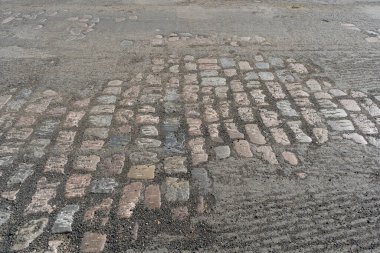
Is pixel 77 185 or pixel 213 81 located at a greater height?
pixel 213 81

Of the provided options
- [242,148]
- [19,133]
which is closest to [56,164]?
[19,133]

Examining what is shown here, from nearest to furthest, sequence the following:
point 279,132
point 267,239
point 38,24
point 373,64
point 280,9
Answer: point 267,239 → point 279,132 → point 373,64 → point 38,24 → point 280,9

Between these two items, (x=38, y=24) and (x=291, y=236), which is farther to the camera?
(x=38, y=24)

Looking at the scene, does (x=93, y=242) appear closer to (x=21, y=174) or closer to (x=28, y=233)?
(x=28, y=233)

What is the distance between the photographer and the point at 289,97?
491cm

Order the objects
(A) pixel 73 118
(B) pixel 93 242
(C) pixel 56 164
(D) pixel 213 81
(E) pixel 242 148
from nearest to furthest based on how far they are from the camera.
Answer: (B) pixel 93 242 → (C) pixel 56 164 → (E) pixel 242 148 → (A) pixel 73 118 → (D) pixel 213 81

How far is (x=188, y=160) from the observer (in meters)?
3.80

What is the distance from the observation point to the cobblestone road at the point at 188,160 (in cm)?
303

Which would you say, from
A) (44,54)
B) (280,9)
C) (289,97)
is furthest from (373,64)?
(44,54)

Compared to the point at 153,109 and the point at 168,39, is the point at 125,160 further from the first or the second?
the point at 168,39

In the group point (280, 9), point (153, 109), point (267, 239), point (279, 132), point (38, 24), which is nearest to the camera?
point (267, 239)

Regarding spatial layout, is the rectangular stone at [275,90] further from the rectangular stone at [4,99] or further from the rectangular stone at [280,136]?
the rectangular stone at [4,99]

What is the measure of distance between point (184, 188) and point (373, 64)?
3.79 m

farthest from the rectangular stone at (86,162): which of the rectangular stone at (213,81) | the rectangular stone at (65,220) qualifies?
the rectangular stone at (213,81)
